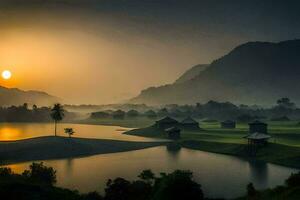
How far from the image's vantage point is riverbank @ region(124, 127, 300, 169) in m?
84.2

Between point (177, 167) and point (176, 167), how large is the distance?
20cm

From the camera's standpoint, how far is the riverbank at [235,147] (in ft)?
276

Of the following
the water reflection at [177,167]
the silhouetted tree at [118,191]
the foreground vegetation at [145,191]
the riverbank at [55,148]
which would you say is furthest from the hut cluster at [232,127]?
the silhouetted tree at [118,191]

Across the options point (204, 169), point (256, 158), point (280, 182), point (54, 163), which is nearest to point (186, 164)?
point (204, 169)

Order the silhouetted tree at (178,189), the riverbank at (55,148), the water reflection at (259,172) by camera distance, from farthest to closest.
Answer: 1. the riverbank at (55,148)
2. the water reflection at (259,172)
3. the silhouetted tree at (178,189)

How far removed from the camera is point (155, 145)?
4670 inches

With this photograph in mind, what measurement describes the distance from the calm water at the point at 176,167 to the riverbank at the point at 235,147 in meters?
2.92

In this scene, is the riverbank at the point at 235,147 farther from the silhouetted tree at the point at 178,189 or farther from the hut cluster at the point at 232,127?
the silhouetted tree at the point at 178,189

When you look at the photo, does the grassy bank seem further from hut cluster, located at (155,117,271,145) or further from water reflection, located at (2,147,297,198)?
water reflection, located at (2,147,297,198)

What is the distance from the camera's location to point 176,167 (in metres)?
80.9

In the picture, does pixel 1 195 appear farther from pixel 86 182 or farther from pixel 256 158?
pixel 256 158

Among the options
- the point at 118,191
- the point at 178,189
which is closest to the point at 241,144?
the point at 118,191

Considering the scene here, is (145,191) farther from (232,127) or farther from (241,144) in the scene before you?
(232,127)

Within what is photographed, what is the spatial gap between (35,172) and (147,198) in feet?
68.2
